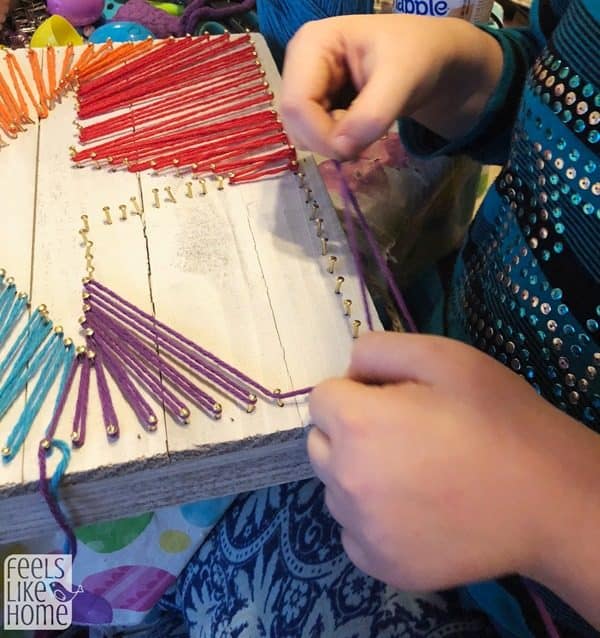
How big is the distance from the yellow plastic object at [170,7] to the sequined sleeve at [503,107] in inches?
17.1

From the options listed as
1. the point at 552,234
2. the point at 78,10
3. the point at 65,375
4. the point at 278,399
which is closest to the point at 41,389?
the point at 65,375

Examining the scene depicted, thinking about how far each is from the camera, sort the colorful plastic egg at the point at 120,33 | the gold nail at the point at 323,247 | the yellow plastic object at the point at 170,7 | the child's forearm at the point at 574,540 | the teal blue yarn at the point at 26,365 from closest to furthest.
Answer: the child's forearm at the point at 574,540 < the teal blue yarn at the point at 26,365 < the gold nail at the point at 323,247 < the colorful plastic egg at the point at 120,33 < the yellow plastic object at the point at 170,7

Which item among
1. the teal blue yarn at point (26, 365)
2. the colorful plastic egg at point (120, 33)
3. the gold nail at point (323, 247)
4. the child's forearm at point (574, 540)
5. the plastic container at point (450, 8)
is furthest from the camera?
the colorful plastic egg at point (120, 33)

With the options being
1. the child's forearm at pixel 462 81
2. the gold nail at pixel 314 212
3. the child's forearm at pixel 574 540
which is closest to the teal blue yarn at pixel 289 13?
the child's forearm at pixel 462 81

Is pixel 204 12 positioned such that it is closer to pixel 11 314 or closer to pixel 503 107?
pixel 503 107

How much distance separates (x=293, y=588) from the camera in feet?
2.00

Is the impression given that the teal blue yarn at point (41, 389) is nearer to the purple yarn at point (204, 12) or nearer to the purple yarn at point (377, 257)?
the purple yarn at point (377, 257)

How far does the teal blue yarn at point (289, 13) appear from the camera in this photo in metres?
0.72

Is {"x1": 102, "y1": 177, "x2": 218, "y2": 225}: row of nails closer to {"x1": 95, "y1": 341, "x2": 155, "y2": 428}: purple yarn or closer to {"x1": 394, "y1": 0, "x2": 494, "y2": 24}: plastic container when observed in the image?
{"x1": 95, "y1": 341, "x2": 155, "y2": 428}: purple yarn

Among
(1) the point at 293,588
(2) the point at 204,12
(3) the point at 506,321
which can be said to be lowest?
(1) the point at 293,588

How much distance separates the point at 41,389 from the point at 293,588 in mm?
300

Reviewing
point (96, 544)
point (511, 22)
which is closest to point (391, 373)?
point (96, 544)

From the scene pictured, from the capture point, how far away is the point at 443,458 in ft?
1.22

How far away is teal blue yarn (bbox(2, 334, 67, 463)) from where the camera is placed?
44cm
